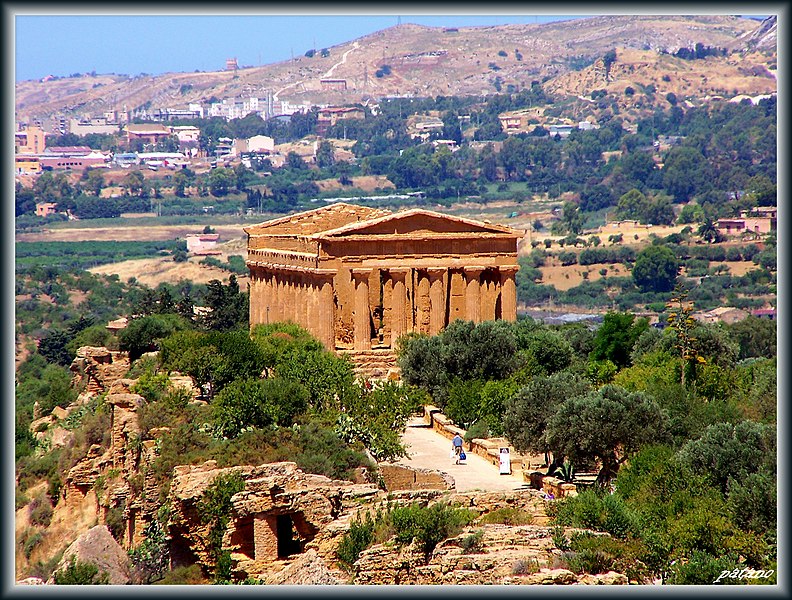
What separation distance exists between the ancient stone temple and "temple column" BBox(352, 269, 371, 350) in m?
0.03

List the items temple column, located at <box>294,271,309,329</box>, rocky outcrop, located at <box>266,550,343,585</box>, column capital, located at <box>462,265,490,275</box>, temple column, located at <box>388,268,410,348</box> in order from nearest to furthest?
rocky outcrop, located at <box>266,550,343,585</box>
temple column, located at <box>388,268,410,348</box>
column capital, located at <box>462,265,490,275</box>
temple column, located at <box>294,271,309,329</box>

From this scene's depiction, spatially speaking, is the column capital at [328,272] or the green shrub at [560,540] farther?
the column capital at [328,272]

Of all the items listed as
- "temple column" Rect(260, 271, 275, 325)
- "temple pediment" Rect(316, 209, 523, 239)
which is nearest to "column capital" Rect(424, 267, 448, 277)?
"temple pediment" Rect(316, 209, 523, 239)

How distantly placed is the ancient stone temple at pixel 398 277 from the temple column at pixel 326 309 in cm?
3

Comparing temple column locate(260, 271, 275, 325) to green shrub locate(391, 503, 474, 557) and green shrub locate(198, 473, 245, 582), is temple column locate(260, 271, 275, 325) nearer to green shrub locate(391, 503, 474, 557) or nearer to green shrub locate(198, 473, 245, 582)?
green shrub locate(198, 473, 245, 582)

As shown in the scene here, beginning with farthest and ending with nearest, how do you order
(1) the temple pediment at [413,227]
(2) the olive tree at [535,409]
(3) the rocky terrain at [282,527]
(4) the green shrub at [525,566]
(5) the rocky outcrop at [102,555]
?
(1) the temple pediment at [413,227]
(2) the olive tree at [535,409]
(5) the rocky outcrop at [102,555]
(3) the rocky terrain at [282,527]
(4) the green shrub at [525,566]

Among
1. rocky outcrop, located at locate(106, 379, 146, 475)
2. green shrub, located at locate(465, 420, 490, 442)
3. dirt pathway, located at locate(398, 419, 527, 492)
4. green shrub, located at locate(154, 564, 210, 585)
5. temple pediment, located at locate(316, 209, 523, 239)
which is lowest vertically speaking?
green shrub, located at locate(154, 564, 210, 585)

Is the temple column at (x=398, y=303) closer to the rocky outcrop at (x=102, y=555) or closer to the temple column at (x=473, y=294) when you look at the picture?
the temple column at (x=473, y=294)

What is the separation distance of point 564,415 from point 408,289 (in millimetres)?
25608

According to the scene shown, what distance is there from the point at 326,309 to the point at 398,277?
9.87ft

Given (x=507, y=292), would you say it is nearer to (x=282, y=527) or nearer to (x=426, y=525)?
(x=282, y=527)

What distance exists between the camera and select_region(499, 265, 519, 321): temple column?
6688 centimetres

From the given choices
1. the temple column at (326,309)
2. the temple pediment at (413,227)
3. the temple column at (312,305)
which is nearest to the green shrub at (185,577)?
the temple column at (326,309)

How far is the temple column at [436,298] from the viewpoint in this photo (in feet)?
215
